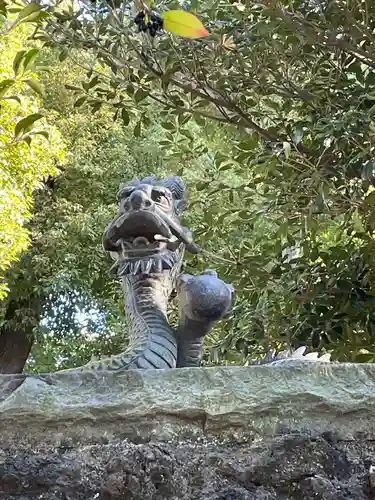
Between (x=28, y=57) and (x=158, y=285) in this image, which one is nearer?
(x=28, y=57)

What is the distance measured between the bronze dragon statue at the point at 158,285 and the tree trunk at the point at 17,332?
7.44 metres

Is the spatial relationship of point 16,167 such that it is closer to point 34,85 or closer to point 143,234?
point 143,234

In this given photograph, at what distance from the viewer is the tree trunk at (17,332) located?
9344 millimetres

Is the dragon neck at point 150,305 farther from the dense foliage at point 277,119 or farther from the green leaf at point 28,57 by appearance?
the dense foliage at point 277,119

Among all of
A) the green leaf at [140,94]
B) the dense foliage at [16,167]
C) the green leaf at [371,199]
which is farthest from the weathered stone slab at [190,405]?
the dense foliage at [16,167]

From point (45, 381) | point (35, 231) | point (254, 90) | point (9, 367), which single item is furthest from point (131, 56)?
point (9, 367)

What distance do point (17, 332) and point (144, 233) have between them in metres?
8.07

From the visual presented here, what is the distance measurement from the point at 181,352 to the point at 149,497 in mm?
751

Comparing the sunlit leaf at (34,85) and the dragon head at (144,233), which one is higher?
the sunlit leaf at (34,85)

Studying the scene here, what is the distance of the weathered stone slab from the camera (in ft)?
4.24

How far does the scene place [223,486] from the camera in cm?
123

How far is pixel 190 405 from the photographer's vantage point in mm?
1292

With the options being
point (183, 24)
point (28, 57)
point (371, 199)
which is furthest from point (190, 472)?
point (371, 199)

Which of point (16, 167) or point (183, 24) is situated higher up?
point (16, 167)
